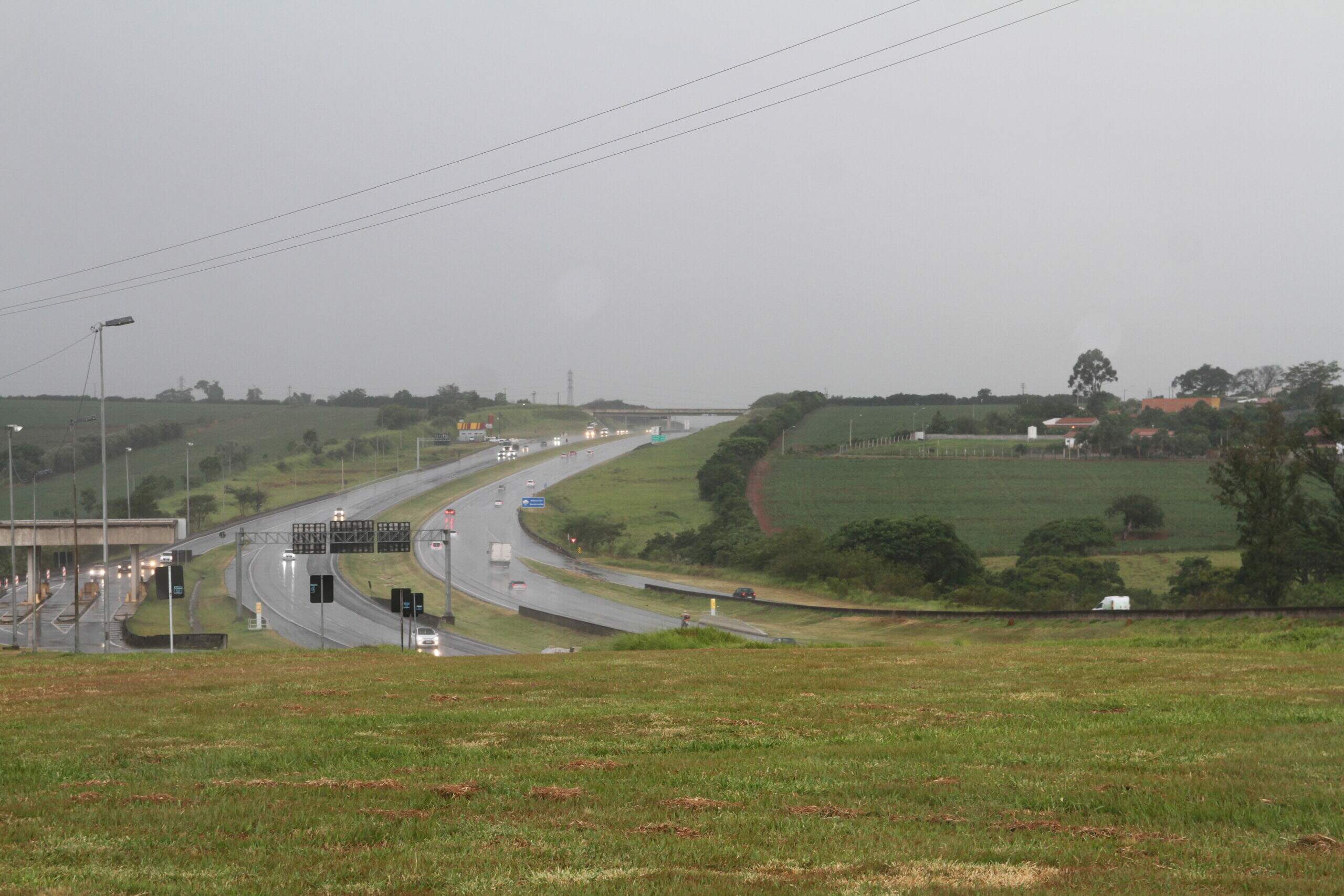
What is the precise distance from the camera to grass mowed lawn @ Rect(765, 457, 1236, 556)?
9888 cm

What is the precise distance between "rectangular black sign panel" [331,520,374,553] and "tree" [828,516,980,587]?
1472 inches

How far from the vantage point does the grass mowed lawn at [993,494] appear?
98875mm

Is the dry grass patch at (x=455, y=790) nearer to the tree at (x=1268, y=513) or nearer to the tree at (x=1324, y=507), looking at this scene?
the tree at (x=1268, y=513)

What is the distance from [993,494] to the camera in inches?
4656

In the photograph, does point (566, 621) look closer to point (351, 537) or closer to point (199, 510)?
point (351, 537)

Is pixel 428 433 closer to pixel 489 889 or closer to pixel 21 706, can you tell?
pixel 21 706

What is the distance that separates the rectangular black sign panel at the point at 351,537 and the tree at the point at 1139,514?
214 ft

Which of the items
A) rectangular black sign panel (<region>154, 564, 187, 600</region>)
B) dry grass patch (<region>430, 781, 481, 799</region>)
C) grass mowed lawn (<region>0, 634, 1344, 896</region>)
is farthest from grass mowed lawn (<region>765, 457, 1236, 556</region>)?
dry grass patch (<region>430, 781, 481, 799</region>)

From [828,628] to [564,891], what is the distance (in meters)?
58.8

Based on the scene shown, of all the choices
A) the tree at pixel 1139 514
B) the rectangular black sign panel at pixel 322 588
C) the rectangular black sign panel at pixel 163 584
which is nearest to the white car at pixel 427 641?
the rectangular black sign panel at pixel 322 588

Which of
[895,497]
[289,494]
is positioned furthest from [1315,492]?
[289,494]

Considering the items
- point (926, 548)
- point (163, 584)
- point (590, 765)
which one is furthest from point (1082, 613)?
point (163, 584)

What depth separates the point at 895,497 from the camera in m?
118

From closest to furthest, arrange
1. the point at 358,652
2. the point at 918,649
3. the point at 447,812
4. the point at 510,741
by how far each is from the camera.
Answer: the point at 447,812
the point at 510,741
the point at 918,649
the point at 358,652
